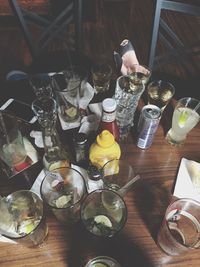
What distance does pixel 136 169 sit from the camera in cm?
81

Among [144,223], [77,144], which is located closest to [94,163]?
[77,144]

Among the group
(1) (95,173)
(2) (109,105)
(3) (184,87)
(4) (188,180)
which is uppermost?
(2) (109,105)

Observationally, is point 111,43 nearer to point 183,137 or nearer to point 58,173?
point 183,137

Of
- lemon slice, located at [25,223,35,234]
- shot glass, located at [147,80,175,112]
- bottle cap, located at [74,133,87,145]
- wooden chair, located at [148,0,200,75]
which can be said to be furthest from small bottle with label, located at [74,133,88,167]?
wooden chair, located at [148,0,200,75]

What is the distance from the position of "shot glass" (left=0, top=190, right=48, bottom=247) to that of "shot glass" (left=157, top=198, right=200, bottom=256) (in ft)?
0.89

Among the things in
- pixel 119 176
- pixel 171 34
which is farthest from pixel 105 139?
pixel 171 34

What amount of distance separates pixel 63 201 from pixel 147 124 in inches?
11.9

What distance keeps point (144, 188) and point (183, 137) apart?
217mm

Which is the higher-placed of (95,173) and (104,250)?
(95,173)

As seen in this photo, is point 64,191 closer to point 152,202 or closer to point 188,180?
point 152,202

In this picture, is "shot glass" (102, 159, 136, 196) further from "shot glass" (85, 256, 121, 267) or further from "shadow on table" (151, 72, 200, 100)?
"shadow on table" (151, 72, 200, 100)

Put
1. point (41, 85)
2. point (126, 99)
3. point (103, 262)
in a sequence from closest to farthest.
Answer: point (103, 262), point (126, 99), point (41, 85)

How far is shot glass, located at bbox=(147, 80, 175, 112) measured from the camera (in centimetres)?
95

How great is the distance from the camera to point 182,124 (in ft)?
2.81
